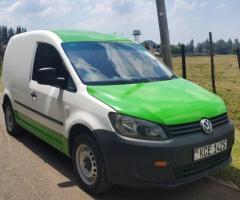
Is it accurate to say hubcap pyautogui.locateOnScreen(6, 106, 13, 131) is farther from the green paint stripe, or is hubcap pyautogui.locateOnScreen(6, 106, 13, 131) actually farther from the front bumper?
the front bumper

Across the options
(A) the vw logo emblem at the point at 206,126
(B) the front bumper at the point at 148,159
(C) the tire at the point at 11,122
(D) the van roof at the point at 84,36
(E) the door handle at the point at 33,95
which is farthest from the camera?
(C) the tire at the point at 11,122

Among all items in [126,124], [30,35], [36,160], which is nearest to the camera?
[126,124]

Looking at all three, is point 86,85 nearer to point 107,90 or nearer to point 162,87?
point 107,90

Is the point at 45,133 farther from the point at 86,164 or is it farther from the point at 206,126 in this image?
the point at 206,126

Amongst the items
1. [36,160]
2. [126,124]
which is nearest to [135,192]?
[126,124]

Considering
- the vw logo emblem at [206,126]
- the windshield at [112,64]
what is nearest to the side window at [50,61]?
the windshield at [112,64]

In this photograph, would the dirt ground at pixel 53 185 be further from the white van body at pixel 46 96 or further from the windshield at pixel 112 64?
the windshield at pixel 112 64

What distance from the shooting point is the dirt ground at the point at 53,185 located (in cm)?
474

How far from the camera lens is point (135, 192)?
482 centimetres

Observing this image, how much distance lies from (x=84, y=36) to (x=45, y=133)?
60.1 inches

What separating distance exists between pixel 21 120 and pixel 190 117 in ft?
11.7

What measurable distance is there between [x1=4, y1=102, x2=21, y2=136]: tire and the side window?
1.54 metres

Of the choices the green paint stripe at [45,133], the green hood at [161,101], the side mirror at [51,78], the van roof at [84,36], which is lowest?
the green paint stripe at [45,133]

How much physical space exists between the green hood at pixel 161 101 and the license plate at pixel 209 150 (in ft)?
1.07
